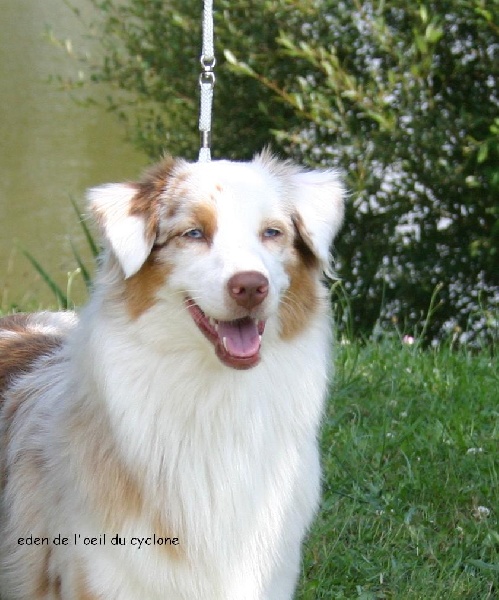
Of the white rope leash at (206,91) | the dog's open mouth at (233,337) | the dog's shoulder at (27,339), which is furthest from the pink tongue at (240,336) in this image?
the dog's shoulder at (27,339)

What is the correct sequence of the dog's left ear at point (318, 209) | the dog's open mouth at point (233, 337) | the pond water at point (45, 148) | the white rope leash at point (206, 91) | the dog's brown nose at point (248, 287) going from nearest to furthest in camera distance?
the dog's brown nose at point (248, 287), the dog's open mouth at point (233, 337), the dog's left ear at point (318, 209), the white rope leash at point (206, 91), the pond water at point (45, 148)

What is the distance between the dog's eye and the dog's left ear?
120 millimetres

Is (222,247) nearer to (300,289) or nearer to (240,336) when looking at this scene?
(240,336)

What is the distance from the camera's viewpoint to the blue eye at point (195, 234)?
2924 mm

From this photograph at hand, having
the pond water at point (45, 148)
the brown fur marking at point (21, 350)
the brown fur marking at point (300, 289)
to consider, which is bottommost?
the pond water at point (45, 148)

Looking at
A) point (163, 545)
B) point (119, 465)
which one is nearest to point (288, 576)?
point (163, 545)

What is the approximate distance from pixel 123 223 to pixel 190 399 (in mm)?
546

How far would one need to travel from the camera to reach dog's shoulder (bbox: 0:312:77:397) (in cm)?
373

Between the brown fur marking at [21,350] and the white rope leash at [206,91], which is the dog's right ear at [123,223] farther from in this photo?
the brown fur marking at [21,350]

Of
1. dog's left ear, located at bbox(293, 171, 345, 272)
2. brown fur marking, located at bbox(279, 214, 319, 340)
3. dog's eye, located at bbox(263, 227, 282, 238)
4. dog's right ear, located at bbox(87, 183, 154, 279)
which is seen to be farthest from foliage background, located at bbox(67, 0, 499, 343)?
dog's right ear, located at bbox(87, 183, 154, 279)

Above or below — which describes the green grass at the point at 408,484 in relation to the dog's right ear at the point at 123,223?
below

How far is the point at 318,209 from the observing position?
3.19m

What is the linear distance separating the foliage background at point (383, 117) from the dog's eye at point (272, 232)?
3.37m

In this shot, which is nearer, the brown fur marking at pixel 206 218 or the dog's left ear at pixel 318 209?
the brown fur marking at pixel 206 218
